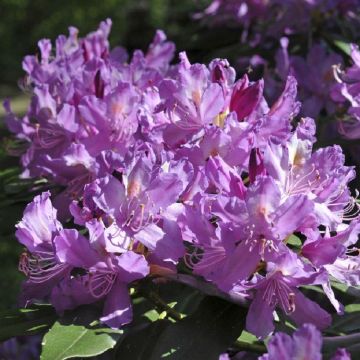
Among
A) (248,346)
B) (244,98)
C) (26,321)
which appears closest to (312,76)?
(244,98)

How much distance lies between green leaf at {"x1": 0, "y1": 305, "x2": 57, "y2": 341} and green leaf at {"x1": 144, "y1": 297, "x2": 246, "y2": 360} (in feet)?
0.50

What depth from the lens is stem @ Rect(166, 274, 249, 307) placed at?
1082 mm

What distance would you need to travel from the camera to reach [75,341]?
105cm

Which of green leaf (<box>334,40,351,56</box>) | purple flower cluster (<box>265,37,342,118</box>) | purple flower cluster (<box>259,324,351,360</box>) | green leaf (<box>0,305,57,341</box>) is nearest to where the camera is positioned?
purple flower cluster (<box>259,324,351,360</box>)

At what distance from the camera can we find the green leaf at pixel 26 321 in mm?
1136

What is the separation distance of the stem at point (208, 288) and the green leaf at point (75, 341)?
10 cm

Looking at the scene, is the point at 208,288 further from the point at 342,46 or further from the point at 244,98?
the point at 342,46

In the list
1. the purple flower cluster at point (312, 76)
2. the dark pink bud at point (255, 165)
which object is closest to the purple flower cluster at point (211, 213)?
the dark pink bud at point (255, 165)

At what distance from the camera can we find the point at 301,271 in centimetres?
101

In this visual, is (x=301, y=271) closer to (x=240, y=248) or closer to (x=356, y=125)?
(x=240, y=248)

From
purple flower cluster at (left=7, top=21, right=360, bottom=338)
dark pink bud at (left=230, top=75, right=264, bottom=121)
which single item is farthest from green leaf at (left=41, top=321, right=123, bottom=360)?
dark pink bud at (left=230, top=75, right=264, bottom=121)

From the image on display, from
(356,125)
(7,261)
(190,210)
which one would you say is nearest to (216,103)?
(190,210)

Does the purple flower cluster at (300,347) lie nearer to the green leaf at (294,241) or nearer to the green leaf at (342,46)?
the green leaf at (294,241)

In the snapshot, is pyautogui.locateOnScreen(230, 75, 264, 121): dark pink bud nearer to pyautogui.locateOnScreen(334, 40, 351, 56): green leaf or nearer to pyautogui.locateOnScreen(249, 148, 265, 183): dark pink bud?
pyautogui.locateOnScreen(249, 148, 265, 183): dark pink bud
